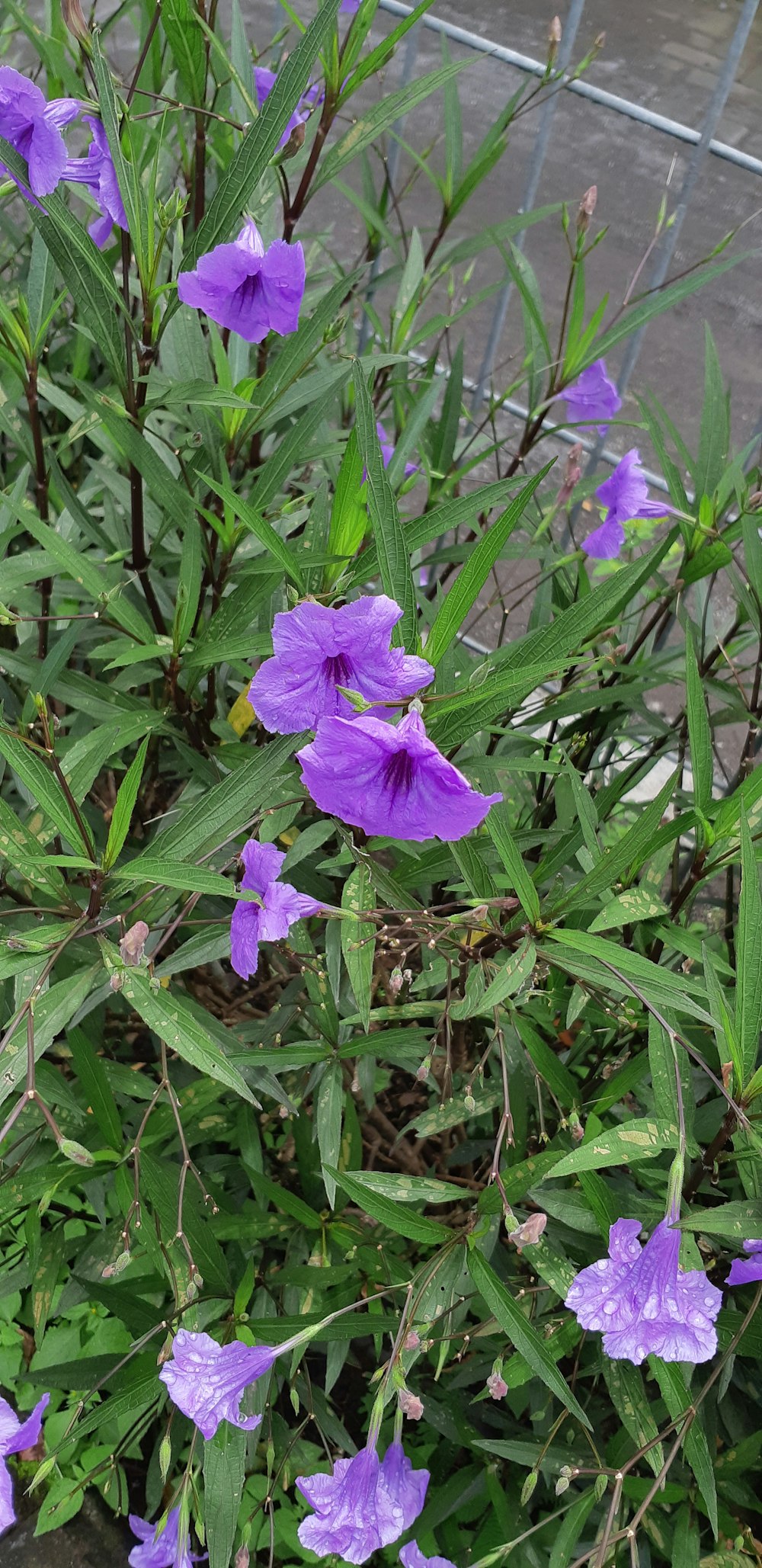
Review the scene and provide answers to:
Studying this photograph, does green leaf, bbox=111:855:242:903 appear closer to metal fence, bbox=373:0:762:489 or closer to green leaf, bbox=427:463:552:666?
green leaf, bbox=427:463:552:666

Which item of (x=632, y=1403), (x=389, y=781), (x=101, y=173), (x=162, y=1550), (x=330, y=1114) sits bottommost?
(x=162, y=1550)

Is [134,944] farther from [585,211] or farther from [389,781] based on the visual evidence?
[585,211]

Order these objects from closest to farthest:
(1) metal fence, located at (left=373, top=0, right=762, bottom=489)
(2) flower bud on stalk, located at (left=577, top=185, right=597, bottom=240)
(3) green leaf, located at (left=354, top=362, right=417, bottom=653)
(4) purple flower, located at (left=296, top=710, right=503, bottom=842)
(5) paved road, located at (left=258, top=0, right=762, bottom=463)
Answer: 1. (4) purple flower, located at (left=296, top=710, right=503, bottom=842)
2. (3) green leaf, located at (left=354, top=362, right=417, bottom=653)
3. (2) flower bud on stalk, located at (left=577, top=185, right=597, bottom=240)
4. (1) metal fence, located at (left=373, top=0, right=762, bottom=489)
5. (5) paved road, located at (left=258, top=0, right=762, bottom=463)

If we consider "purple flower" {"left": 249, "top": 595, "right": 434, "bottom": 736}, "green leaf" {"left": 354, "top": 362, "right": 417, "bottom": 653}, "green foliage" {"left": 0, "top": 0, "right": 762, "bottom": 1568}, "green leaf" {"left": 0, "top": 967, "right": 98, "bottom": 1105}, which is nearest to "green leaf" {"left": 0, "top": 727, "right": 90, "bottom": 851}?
"green foliage" {"left": 0, "top": 0, "right": 762, "bottom": 1568}

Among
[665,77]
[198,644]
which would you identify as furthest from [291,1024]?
[665,77]

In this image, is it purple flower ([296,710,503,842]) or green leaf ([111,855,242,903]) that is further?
green leaf ([111,855,242,903])

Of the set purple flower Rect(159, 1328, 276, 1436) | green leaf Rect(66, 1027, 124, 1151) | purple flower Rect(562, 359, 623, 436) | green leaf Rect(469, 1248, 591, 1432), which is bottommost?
green leaf Rect(66, 1027, 124, 1151)

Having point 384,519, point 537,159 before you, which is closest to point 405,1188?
point 384,519
